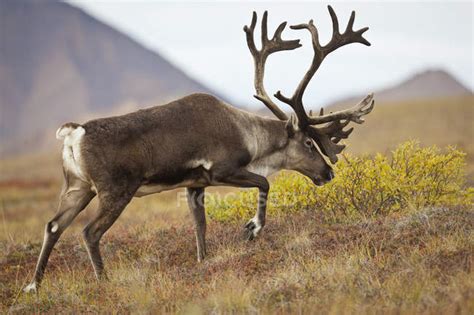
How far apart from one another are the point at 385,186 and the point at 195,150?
3039 mm

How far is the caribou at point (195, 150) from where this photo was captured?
6906 mm

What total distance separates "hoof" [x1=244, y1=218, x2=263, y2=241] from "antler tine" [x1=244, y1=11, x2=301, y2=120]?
1.74 metres

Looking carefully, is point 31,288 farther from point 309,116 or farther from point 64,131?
point 309,116

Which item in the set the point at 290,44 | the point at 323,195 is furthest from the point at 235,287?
the point at 290,44

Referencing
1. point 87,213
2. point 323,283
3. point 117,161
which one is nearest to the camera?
point 323,283

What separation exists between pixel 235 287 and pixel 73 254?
3.96 meters

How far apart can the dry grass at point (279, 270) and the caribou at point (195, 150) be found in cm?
44

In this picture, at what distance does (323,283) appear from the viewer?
18.8 ft

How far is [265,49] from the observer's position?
28.9ft

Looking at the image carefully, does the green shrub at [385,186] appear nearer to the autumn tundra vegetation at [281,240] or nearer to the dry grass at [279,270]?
the autumn tundra vegetation at [281,240]

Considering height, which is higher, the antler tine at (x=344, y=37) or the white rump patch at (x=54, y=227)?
the antler tine at (x=344, y=37)

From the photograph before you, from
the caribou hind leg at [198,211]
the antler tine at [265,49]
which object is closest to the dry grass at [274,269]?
the caribou hind leg at [198,211]

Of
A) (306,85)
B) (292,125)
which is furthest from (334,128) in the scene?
(306,85)

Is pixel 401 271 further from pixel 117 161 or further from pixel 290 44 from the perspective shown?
pixel 290 44
